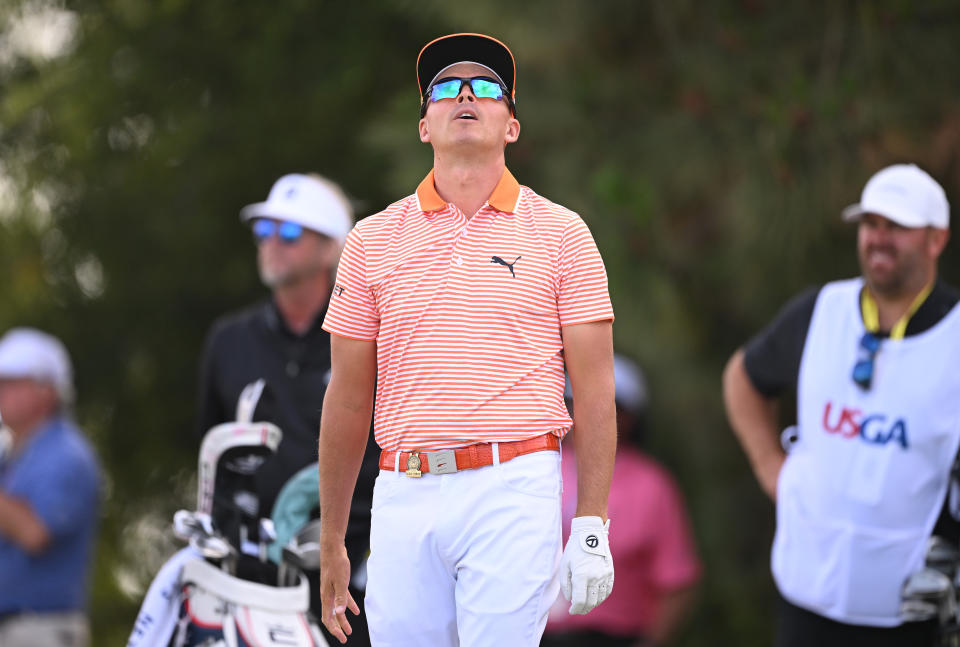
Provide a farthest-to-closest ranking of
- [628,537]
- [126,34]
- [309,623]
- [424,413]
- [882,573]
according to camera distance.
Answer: [126,34] < [628,537] < [882,573] < [309,623] < [424,413]

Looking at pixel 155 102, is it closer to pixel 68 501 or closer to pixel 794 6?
pixel 68 501

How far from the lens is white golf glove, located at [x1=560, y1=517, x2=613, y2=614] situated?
269 cm

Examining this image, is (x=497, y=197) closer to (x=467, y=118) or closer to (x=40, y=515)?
(x=467, y=118)

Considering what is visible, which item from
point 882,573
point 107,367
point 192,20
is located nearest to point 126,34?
point 192,20

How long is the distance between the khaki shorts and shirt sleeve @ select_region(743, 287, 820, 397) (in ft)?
10.9

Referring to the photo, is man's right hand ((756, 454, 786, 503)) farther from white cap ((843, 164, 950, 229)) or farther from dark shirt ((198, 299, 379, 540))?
dark shirt ((198, 299, 379, 540))

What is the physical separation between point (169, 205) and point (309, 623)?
4.77m

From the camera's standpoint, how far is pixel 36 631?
6352mm

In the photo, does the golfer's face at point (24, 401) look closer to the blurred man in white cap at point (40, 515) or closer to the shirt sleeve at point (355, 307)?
the blurred man in white cap at point (40, 515)

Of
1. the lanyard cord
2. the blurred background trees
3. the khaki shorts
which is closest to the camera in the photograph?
the lanyard cord

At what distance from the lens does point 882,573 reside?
4371 millimetres

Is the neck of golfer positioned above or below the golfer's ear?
below

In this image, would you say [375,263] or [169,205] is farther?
[169,205]

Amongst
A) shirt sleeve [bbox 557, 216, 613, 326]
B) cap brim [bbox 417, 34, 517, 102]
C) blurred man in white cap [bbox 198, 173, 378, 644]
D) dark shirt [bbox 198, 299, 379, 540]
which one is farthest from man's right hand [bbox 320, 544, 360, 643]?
blurred man in white cap [bbox 198, 173, 378, 644]
